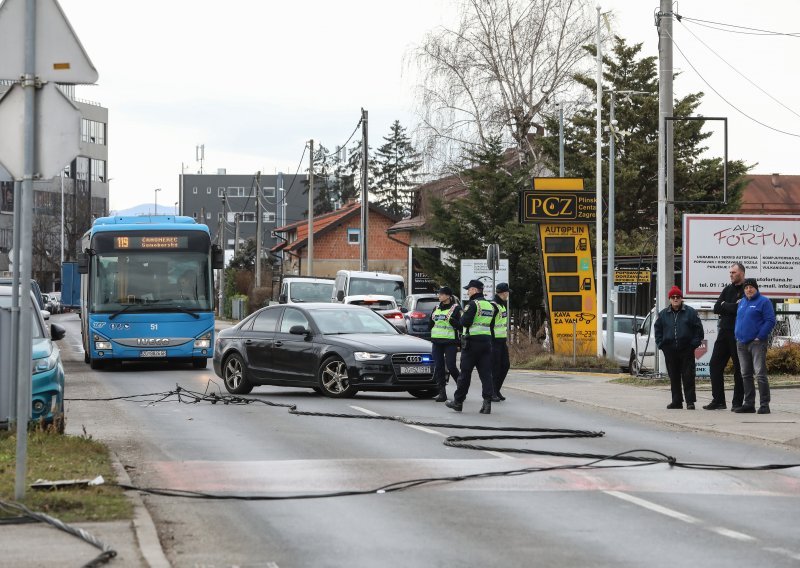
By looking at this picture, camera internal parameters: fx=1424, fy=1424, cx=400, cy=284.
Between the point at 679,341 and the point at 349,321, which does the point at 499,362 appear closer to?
the point at 349,321

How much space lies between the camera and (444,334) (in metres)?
19.8

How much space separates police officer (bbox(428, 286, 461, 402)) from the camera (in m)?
19.6

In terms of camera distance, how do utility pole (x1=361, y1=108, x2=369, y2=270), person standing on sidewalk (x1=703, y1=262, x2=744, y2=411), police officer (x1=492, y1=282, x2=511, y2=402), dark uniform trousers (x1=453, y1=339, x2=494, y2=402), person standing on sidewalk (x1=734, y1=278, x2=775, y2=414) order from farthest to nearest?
utility pole (x1=361, y1=108, x2=369, y2=270) → police officer (x1=492, y1=282, x2=511, y2=402) → person standing on sidewalk (x1=703, y1=262, x2=744, y2=411) → dark uniform trousers (x1=453, y1=339, x2=494, y2=402) → person standing on sidewalk (x1=734, y1=278, x2=775, y2=414)

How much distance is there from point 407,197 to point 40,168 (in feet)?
411

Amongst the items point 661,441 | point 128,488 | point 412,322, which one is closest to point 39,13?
point 128,488

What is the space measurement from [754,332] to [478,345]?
137 inches

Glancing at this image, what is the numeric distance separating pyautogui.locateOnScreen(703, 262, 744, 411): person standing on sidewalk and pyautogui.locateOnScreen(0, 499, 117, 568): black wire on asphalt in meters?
11.8

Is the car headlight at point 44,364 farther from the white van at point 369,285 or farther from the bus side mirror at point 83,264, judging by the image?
the white van at point 369,285

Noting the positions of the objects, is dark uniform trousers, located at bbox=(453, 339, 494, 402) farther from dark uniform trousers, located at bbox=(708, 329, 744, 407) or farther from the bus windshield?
the bus windshield

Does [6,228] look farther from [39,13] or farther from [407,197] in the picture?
[39,13]

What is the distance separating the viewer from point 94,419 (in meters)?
16.9

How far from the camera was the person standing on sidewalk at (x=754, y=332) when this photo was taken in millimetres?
17859

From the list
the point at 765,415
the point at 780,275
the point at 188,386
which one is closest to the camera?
the point at 765,415

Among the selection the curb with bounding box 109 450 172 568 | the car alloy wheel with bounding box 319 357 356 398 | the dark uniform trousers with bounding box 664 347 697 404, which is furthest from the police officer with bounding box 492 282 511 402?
the curb with bounding box 109 450 172 568
